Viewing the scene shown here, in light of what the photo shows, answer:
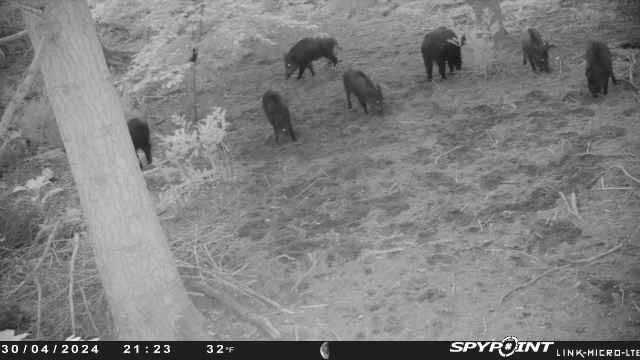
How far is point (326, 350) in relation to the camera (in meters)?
5.24

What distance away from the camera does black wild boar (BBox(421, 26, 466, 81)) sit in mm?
11594

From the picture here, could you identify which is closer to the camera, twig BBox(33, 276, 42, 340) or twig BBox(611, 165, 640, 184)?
twig BBox(33, 276, 42, 340)

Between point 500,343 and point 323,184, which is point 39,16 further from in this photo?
point 323,184

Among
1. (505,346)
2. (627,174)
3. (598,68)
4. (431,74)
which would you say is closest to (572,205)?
(627,174)

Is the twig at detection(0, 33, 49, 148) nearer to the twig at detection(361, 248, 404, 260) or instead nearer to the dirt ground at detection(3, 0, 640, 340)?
the dirt ground at detection(3, 0, 640, 340)

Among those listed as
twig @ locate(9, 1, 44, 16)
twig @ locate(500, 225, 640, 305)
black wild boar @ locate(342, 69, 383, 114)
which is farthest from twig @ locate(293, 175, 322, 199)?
twig @ locate(9, 1, 44, 16)

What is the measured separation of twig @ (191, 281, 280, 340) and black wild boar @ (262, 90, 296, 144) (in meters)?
4.28

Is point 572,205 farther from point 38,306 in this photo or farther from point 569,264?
point 38,306

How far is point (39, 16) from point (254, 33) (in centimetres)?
499

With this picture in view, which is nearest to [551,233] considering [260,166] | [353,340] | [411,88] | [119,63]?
[353,340]

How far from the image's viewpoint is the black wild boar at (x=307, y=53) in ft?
43.4

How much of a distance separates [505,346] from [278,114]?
242 inches

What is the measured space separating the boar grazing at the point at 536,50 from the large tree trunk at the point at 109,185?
764cm

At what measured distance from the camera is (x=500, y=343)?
16.6ft
